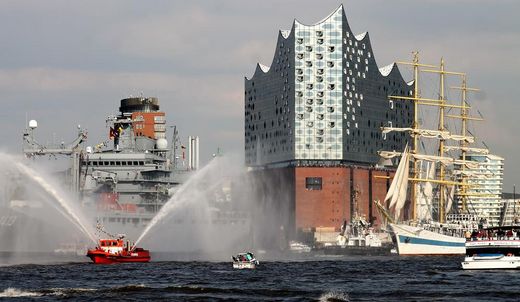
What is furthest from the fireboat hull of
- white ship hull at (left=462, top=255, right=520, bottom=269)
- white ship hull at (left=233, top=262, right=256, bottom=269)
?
white ship hull at (left=462, top=255, right=520, bottom=269)

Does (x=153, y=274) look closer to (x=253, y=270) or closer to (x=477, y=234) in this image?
(x=253, y=270)

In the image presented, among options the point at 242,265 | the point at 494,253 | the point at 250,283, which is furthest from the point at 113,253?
the point at 494,253

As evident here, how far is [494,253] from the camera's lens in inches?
5394

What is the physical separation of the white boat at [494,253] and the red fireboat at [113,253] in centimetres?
4699

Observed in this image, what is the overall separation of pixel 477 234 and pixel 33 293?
67.6 m

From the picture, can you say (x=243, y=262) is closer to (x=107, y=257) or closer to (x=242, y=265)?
(x=242, y=265)

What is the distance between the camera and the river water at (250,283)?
95938 millimetres

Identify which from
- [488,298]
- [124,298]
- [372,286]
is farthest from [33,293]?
[488,298]

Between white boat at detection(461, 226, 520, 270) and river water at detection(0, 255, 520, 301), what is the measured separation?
107 inches

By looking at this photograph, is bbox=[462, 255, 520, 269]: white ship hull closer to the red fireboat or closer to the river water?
the river water

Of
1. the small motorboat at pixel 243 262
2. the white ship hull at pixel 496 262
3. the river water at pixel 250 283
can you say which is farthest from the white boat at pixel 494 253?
the small motorboat at pixel 243 262

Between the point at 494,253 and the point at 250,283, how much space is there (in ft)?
129

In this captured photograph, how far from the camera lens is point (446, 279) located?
120312 mm

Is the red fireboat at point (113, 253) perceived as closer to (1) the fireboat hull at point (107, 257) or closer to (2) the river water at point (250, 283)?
(1) the fireboat hull at point (107, 257)
